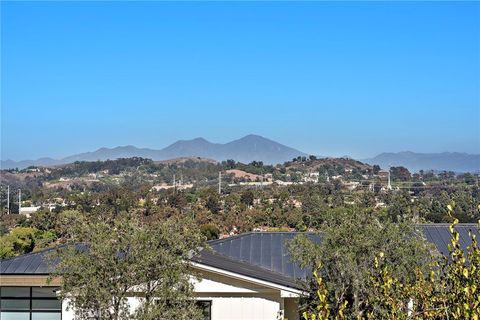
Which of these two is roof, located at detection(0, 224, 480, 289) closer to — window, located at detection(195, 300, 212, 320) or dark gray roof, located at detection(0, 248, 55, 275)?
dark gray roof, located at detection(0, 248, 55, 275)

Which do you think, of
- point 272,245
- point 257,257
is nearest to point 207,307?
point 257,257

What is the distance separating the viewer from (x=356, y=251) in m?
11.6

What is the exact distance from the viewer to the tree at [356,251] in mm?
11195

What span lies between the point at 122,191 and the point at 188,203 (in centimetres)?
775

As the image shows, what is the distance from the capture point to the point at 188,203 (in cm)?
6134

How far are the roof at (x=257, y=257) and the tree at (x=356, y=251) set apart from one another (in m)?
3.43

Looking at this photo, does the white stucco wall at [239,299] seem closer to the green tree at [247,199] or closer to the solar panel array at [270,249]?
the solar panel array at [270,249]

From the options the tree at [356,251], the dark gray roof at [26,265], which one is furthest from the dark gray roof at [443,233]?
the dark gray roof at [26,265]

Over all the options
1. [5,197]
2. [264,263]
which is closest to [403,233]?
[264,263]

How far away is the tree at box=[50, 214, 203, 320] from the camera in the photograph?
1076cm

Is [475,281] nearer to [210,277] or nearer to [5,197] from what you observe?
[210,277]

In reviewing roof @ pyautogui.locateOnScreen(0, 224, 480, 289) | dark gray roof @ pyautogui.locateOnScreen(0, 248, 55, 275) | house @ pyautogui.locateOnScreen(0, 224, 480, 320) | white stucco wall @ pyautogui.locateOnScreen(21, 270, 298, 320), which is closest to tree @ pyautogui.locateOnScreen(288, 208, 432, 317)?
house @ pyautogui.locateOnScreen(0, 224, 480, 320)

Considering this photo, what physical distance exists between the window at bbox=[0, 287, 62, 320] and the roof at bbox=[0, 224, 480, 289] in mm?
433

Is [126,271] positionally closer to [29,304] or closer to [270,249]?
[29,304]
